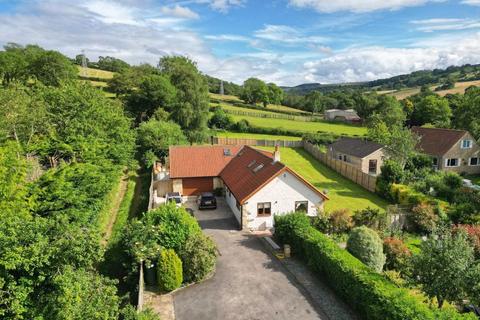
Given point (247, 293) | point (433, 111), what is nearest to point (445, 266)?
point (247, 293)

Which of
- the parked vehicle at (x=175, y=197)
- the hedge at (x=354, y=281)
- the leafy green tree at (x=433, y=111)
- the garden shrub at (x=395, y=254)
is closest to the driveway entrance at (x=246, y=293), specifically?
the hedge at (x=354, y=281)

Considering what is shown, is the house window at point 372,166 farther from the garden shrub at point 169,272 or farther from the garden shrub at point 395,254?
the garden shrub at point 169,272

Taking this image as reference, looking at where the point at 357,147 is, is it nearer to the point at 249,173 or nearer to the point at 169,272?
the point at 249,173

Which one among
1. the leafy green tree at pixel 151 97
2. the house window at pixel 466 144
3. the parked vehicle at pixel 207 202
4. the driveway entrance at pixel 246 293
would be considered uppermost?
the leafy green tree at pixel 151 97

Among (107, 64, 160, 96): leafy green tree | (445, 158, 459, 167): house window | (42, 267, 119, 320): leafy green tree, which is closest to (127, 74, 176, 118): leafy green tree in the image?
(107, 64, 160, 96): leafy green tree

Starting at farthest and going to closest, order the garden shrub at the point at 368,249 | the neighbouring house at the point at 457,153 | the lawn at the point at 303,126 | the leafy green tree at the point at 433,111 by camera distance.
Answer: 1. the leafy green tree at the point at 433,111
2. the lawn at the point at 303,126
3. the neighbouring house at the point at 457,153
4. the garden shrub at the point at 368,249

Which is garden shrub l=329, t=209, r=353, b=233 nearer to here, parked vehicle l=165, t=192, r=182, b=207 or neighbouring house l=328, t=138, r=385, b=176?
parked vehicle l=165, t=192, r=182, b=207
